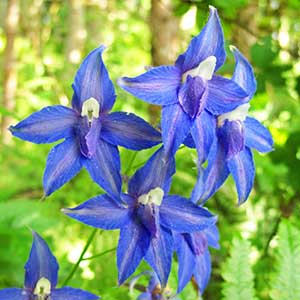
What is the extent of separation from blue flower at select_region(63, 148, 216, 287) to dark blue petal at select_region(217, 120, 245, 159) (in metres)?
0.11

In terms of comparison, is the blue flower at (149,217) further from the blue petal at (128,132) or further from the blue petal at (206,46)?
the blue petal at (206,46)

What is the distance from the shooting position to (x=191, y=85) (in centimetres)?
104

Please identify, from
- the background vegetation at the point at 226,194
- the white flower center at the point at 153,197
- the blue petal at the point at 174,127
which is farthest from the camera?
the background vegetation at the point at 226,194

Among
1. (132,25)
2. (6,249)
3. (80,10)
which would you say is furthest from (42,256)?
(132,25)

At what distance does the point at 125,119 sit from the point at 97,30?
4.32m

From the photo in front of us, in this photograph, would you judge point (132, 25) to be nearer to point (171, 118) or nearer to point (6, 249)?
point (6, 249)

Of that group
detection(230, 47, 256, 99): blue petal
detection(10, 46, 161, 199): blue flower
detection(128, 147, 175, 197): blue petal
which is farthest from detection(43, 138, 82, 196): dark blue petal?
detection(230, 47, 256, 99): blue petal

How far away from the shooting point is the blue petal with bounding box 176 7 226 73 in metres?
1.04

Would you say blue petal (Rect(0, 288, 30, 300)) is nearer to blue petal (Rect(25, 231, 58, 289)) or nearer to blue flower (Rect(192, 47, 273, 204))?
blue petal (Rect(25, 231, 58, 289))

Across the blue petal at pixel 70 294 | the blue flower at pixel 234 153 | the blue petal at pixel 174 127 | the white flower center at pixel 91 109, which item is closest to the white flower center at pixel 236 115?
the blue flower at pixel 234 153

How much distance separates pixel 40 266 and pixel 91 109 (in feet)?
1.03

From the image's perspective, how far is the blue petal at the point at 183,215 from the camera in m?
1.09

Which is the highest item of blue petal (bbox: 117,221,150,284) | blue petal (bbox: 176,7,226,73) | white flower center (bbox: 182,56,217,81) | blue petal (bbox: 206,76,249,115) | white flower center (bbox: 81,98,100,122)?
blue petal (bbox: 176,7,226,73)

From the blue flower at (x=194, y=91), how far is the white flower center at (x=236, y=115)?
1.8 inches
